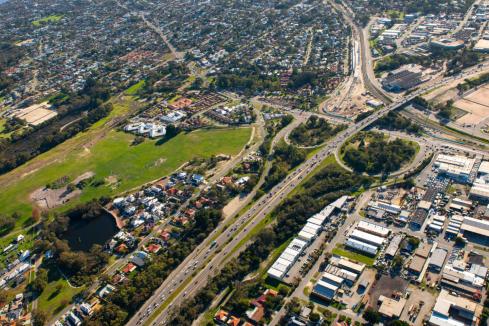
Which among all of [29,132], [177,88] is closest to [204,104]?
[177,88]

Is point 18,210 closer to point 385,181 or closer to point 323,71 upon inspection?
point 385,181

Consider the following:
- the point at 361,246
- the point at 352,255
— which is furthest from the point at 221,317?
the point at 361,246

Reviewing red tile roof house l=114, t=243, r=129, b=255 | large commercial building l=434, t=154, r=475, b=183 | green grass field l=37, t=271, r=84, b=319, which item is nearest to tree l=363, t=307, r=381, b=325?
large commercial building l=434, t=154, r=475, b=183

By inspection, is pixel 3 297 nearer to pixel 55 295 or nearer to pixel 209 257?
pixel 55 295

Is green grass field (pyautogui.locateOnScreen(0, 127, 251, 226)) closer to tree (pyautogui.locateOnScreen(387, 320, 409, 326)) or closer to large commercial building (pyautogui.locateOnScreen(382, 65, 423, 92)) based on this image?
large commercial building (pyautogui.locateOnScreen(382, 65, 423, 92))

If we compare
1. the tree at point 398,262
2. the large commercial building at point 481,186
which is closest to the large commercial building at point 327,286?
the tree at point 398,262

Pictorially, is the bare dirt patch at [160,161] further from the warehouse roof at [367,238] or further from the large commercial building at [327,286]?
the large commercial building at [327,286]
